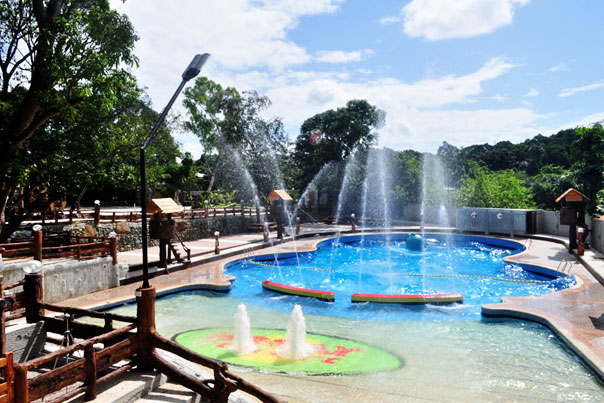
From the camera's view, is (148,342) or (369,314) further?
(369,314)

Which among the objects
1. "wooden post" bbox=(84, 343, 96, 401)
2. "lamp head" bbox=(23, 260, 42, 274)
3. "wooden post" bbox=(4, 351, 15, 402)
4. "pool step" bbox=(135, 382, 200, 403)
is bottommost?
"pool step" bbox=(135, 382, 200, 403)

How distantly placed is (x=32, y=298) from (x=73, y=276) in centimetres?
571

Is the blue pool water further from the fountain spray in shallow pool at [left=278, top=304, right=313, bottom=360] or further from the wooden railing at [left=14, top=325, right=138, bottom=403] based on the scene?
the wooden railing at [left=14, top=325, right=138, bottom=403]

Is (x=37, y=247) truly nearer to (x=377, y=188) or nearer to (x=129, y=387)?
(x=129, y=387)

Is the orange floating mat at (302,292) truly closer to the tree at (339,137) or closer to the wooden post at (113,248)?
the wooden post at (113,248)

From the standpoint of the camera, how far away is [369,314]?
36.1 feet

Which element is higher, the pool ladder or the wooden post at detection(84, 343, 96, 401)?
the wooden post at detection(84, 343, 96, 401)

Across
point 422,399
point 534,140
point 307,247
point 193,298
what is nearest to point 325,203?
point 307,247

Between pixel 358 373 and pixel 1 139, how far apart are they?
1010 cm

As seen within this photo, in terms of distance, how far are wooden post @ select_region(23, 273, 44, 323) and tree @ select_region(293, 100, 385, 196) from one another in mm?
28473

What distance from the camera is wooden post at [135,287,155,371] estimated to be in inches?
224

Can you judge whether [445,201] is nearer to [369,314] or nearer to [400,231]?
[400,231]

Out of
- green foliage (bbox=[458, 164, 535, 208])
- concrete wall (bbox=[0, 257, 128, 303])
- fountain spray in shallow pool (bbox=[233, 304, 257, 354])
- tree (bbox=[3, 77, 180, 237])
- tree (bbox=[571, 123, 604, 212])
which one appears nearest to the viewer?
fountain spray in shallow pool (bbox=[233, 304, 257, 354])

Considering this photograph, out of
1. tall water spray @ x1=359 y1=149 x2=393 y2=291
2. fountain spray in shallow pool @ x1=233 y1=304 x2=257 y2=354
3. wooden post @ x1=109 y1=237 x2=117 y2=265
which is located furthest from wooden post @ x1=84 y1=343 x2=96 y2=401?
tall water spray @ x1=359 y1=149 x2=393 y2=291
